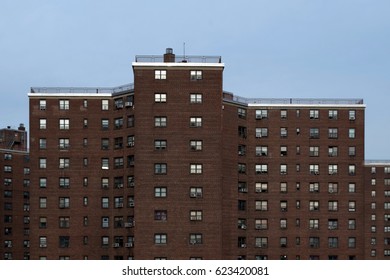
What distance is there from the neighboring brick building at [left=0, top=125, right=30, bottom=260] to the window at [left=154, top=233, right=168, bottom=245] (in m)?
71.0

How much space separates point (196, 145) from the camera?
4203 inches

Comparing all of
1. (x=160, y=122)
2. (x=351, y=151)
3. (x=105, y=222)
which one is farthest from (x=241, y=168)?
(x=105, y=222)

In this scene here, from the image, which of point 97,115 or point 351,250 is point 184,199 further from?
Answer: point 351,250

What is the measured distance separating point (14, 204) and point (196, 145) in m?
77.1

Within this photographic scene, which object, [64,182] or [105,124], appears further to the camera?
[105,124]

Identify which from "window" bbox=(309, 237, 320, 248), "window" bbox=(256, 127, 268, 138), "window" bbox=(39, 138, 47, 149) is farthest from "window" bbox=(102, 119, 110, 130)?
"window" bbox=(309, 237, 320, 248)

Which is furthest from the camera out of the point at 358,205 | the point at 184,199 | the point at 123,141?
the point at 358,205

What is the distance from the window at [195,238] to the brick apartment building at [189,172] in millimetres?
148

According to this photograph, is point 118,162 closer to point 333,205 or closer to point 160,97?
point 160,97

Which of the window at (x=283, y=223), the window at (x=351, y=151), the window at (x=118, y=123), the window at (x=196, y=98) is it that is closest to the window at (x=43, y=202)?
the window at (x=118, y=123)
